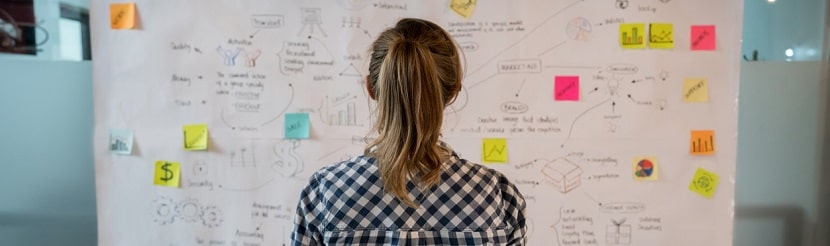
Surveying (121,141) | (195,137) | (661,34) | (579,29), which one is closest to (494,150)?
(579,29)

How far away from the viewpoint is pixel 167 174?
6.21 feet

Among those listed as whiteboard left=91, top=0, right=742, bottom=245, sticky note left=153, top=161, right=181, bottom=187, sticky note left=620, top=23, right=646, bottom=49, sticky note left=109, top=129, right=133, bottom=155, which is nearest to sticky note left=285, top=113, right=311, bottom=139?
whiteboard left=91, top=0, right=742, bottom=245

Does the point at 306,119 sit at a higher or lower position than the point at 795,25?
lower

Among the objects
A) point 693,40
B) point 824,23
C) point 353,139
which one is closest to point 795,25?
point 824,23

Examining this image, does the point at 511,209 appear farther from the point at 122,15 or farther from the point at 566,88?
the point at 122,15

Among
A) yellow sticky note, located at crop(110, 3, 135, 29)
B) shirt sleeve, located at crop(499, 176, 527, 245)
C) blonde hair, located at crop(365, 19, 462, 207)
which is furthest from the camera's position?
yellow sticky note, located at crop(110, 3, 135, 29)

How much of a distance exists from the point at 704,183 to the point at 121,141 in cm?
176

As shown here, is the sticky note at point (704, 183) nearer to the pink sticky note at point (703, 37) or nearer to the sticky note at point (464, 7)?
the pink sticky note at point (703, 37)

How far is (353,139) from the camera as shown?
1815mm

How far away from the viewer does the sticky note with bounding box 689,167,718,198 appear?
5.86ft

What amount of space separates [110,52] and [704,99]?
177 cm

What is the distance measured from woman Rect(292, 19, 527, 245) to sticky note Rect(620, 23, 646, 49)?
0.86m

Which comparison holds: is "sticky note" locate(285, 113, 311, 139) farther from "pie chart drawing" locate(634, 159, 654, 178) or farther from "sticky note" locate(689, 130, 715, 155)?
"sticky note" locate(689, 130, 715, 155)

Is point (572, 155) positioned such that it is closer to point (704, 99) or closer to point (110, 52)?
point (704, 99)
